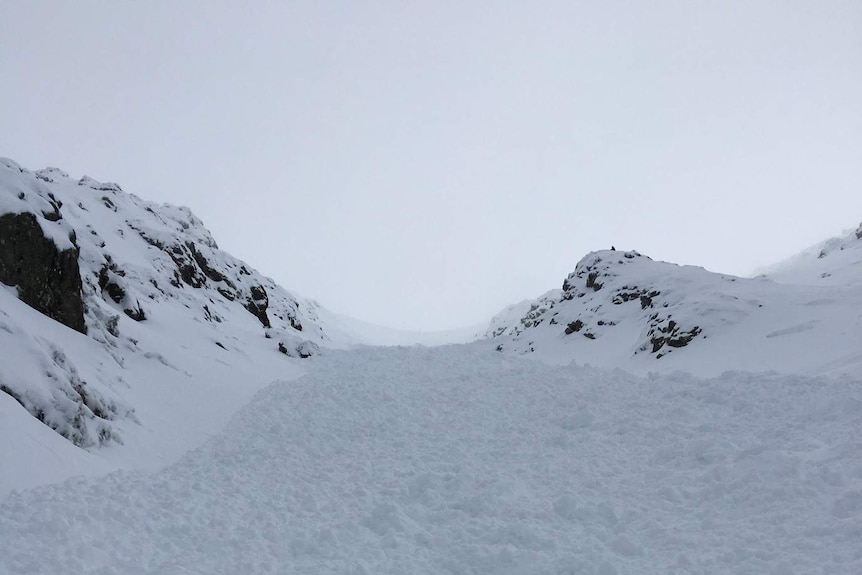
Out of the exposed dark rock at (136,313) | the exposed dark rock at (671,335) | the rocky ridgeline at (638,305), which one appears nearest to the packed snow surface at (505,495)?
the exposed dark rock at (671,335)

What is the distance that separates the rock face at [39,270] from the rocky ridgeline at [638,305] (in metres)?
22.6

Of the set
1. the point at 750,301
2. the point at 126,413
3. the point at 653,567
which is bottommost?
the point at 653,567

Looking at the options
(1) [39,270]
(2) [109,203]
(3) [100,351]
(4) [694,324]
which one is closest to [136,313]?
(3) [100,351]

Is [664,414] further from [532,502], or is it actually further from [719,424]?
[532,502]

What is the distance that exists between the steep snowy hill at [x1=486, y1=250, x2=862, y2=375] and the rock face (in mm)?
20698

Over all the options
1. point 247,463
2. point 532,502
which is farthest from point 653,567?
point 247,463

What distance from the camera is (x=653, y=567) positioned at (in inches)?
312

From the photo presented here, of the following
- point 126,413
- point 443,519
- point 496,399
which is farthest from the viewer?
point 496,399

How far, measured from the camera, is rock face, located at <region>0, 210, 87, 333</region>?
14.5 m

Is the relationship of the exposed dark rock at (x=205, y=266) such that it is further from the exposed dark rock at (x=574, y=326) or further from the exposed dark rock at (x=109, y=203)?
the exposed dark rock at (x=574, y=326)

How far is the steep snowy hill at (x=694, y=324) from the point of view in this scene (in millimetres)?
19844

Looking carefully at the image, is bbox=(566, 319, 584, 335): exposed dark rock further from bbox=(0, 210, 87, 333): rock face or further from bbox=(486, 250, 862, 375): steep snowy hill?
bbox=(0, 210, 87, 333): rock face

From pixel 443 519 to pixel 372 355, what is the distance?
75.9ft

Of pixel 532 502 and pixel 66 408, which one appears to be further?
pixel 66 408
